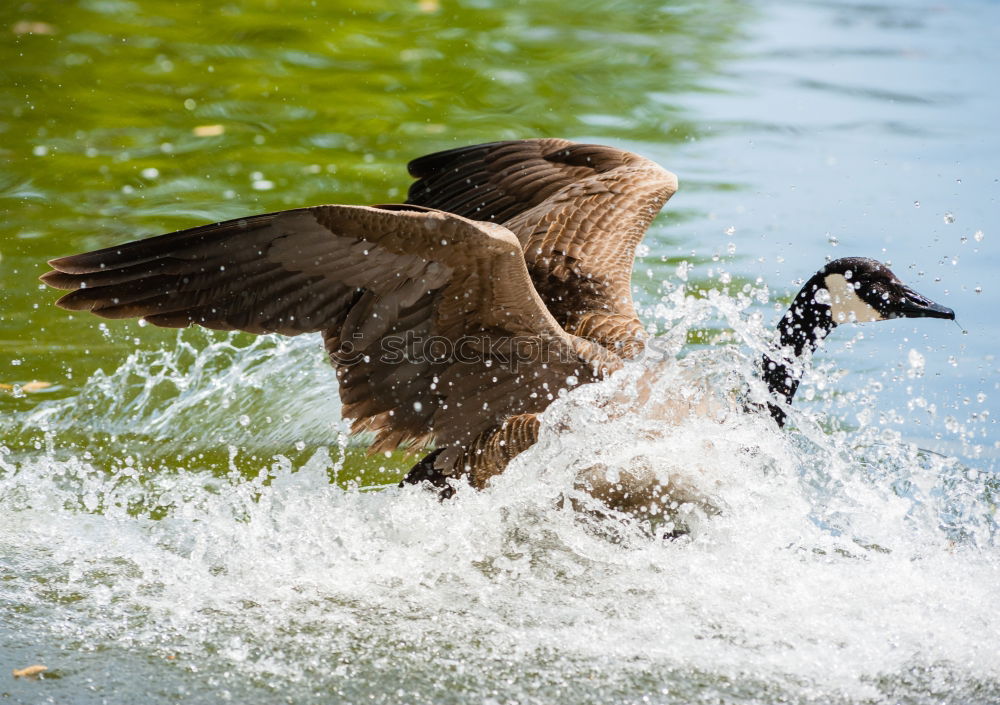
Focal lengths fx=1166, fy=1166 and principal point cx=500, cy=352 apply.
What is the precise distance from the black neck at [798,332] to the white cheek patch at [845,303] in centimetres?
4

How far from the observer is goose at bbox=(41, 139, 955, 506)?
469cm

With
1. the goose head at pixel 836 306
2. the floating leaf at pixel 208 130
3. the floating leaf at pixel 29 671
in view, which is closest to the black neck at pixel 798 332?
the goose head at pixel 836 306

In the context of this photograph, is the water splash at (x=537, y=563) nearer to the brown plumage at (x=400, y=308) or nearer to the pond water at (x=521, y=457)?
the pond water at (x=521, y=457)

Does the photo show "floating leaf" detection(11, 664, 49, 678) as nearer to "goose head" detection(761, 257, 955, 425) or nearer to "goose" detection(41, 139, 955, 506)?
"goose" detection(41, 139, 955, 506)

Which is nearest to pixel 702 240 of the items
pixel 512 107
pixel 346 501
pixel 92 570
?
pixel 512 107

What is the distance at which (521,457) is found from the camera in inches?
208

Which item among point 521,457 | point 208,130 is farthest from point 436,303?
point 208,130

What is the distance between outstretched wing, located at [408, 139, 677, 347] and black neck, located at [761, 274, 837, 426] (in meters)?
0.71

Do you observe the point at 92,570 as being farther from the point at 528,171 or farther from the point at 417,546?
the point at 528,171

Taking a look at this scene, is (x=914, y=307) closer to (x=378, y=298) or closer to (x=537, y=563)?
(x=537, y=563)

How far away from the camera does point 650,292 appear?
25.1 ft

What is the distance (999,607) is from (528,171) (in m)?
3.54

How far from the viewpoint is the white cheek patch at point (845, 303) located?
228 inches

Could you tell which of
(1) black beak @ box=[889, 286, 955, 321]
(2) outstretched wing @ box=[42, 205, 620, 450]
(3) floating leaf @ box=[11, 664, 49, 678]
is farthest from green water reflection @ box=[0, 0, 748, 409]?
(1) black beak @ box=[889, 286, 955, 321]
